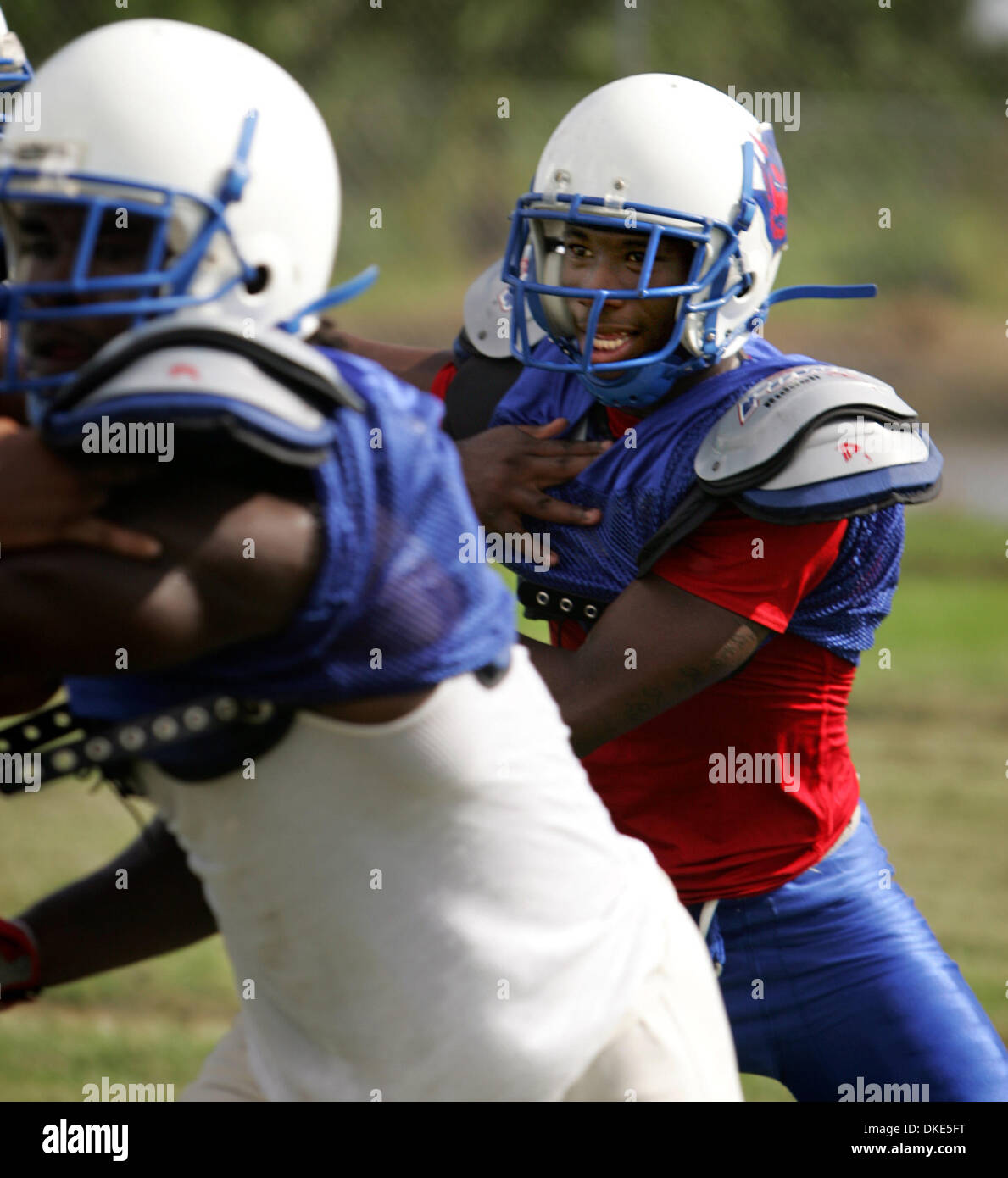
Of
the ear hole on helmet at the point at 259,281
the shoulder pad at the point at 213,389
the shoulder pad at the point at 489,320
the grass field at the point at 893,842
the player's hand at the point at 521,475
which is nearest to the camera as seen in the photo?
the shoulder pad at the point at 213,389

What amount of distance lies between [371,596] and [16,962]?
0.83 metres

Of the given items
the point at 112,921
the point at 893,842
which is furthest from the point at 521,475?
the point at 893,842

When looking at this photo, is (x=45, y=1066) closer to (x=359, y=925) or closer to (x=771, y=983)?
(x=771, y=983)

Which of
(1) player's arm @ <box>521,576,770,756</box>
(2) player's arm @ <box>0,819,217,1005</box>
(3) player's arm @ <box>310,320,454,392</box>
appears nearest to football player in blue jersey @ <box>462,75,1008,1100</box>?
(1) player's arm @ <box>521,576,770,756</box>

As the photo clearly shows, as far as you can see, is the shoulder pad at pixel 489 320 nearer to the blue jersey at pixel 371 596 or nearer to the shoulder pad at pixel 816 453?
the shoulder pad at pixel 816 453

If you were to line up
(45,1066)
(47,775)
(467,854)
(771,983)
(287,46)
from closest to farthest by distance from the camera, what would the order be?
(47,775)
(467,854)
(771,983)
(45,1066)
(287,46)

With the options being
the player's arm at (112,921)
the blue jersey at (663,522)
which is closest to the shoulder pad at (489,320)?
the blue jersey at (663,522)

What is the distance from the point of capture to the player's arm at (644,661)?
2.71 metres

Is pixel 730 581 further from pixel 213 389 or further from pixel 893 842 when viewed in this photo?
pixel 893 842

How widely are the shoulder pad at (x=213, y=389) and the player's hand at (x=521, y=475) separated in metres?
1.26

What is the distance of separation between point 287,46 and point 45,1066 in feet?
44.2
